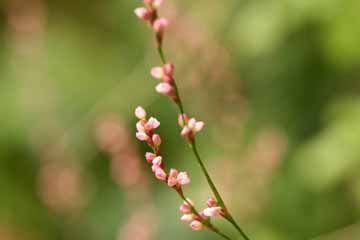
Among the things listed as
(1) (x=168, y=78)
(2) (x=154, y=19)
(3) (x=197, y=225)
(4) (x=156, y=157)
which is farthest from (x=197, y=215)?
(2) (x=154, y=19)

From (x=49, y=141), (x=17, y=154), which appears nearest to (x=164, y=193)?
(x=49, y=141)

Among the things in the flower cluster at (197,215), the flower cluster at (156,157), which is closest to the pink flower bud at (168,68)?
the flower cluster at (156,157)

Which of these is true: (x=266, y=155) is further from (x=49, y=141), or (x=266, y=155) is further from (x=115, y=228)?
(x=49, y=141)

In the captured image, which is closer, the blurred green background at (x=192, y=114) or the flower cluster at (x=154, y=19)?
the flower cluster at (x=154, y=19)

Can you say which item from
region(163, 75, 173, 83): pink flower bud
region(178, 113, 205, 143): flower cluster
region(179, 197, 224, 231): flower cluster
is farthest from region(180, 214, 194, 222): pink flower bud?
region(163, 75, 173, 83): pink flower bud

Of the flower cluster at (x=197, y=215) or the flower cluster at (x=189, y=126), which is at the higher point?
the flower cluster at (x=189, y=126)

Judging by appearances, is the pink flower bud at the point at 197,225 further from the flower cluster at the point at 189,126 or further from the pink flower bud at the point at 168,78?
the pink flower bud at the point at 168,78

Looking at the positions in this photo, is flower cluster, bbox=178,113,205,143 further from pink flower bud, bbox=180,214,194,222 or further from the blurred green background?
the blurred green background

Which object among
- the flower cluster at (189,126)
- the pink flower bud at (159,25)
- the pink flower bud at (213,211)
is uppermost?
the pink flower bud at (159,25)

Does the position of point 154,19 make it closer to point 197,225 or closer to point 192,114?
point 197,225
